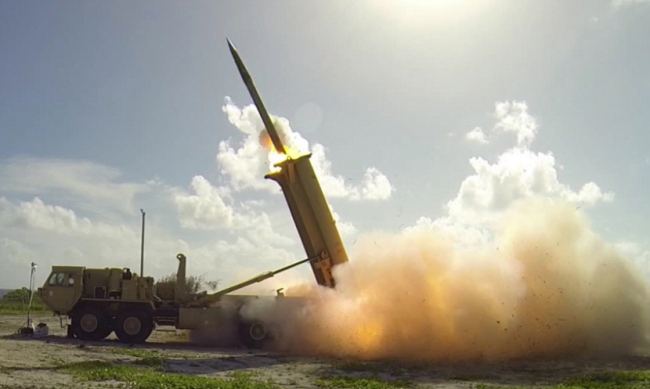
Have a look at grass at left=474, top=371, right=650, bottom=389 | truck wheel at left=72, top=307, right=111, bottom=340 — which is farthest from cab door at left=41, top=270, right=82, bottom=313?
grass at left=474, top=371, right=650, bottom=389

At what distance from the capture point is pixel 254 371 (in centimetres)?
1823

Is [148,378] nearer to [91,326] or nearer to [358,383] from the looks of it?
[358,383]

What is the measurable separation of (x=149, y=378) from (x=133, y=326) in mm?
11843

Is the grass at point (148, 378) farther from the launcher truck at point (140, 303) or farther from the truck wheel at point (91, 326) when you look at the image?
the truck wheel at point (91, 326)

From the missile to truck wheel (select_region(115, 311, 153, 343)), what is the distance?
345 inches

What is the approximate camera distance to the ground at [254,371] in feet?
49.5

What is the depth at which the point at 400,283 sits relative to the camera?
22891mm

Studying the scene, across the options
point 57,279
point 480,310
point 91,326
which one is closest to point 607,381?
point 480,310

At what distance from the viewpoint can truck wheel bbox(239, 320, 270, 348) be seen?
2594cm

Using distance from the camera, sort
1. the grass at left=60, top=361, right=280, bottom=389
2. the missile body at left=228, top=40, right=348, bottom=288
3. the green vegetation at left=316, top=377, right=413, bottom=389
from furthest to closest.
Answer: the missile body at left=228, top=40, right=348, bottom=288 → the green vegetation at left=316, top=377, right=413, bottom=389 → the grass at left=60, top=361, right=280, bottom=389

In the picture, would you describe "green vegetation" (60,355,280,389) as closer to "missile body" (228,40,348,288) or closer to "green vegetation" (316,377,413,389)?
"green vegetation" (316,377,413,389)

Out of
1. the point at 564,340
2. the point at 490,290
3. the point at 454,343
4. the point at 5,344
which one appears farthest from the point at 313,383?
the point at 5,344

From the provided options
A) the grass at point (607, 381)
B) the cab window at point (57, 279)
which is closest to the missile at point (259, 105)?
the cab window at point (57, 279)

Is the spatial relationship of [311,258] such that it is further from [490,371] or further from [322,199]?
[490,371]
